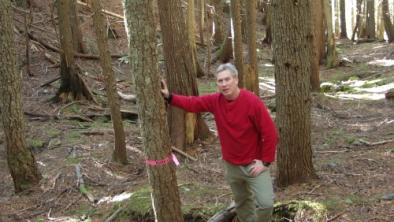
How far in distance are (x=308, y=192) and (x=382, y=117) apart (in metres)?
5.97

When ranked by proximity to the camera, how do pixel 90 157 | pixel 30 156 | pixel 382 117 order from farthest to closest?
pixel 382 117 < pixel 90 157 < pixel 30 156

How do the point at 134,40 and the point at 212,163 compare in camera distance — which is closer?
the point at 134,40

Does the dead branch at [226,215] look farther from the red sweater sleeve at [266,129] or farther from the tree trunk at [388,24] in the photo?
the tree trunk at [388,24]

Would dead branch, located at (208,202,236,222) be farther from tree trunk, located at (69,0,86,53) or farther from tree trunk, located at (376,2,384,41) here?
tree trunk, located at (376,2,384,41)

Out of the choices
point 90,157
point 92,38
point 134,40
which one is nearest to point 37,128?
point 90,157

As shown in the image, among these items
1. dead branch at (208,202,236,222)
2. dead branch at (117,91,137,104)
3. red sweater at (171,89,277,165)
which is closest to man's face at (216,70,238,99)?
red sweater at (171,89,277,165)

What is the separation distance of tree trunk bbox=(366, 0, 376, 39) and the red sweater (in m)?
27.6

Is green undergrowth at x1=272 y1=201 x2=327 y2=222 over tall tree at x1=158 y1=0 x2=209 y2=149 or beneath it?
beneath

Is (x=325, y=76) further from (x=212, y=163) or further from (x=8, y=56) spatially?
(x=8, y=56)

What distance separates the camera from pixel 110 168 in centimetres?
928

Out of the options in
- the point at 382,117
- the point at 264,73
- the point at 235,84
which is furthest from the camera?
the point at 264,73

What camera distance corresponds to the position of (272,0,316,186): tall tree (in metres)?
6.52

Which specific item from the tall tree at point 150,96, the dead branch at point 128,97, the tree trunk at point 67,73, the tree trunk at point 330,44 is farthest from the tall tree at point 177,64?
the tree trunk at point 330,44

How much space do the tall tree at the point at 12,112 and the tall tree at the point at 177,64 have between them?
2.67 metres
